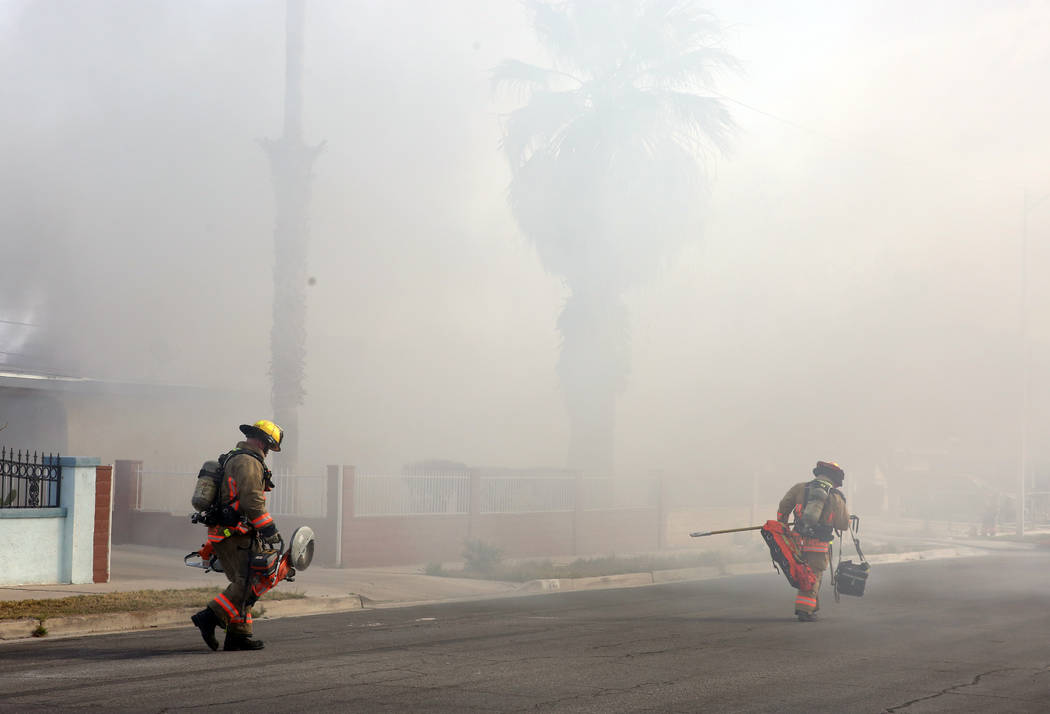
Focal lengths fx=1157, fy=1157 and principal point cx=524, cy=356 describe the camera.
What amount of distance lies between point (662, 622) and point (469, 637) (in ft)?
7.78

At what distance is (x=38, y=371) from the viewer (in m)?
30.0

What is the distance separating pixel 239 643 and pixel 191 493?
12559 mm

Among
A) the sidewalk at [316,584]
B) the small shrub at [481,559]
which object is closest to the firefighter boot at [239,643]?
→ the sidewalk at [316,584]

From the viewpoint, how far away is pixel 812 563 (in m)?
12.2

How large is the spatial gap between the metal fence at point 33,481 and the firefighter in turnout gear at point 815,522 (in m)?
8.55

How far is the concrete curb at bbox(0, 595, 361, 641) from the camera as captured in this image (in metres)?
10.3

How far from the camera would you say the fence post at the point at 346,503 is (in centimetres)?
1822

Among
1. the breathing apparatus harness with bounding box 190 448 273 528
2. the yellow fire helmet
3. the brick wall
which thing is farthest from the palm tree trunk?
the breathing apparatus harness with bounding box 190 448 273 528

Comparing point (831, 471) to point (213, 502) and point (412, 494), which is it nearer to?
point (213, 502)

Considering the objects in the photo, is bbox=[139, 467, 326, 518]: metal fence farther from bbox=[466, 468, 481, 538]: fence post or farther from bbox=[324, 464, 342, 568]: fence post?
bbox=[466, 468, 481, 538]: fence post

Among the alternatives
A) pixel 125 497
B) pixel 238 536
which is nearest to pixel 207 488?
pixel 238 536

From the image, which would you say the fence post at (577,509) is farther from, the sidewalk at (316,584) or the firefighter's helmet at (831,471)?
the firefighter's helmet at (831,471)

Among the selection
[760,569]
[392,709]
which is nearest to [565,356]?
[760,569]

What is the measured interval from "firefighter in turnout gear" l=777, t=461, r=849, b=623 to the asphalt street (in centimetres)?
29
